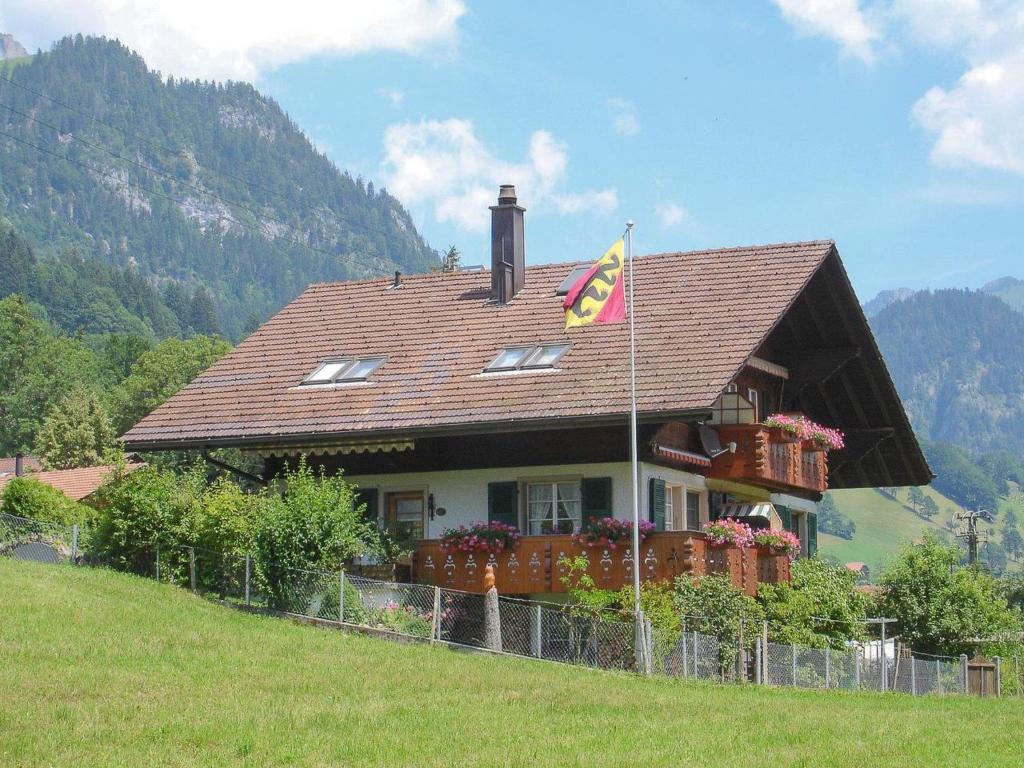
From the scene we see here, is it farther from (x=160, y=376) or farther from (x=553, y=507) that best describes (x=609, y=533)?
(x=160, y=376)

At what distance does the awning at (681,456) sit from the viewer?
30111mm

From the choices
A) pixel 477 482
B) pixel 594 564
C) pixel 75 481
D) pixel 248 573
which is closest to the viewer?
pixel 248 573

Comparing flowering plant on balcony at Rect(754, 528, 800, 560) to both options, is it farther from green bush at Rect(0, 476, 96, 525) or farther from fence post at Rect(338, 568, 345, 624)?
green bush at Rect(0, 476, 96, 525)

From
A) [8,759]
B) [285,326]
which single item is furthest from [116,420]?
[8,759]

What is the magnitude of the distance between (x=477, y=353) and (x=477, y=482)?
9.77 ft

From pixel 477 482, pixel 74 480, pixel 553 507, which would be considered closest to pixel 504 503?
pixel 477 482

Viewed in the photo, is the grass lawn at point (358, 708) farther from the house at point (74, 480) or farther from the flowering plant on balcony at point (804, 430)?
the house at point (74, 480)

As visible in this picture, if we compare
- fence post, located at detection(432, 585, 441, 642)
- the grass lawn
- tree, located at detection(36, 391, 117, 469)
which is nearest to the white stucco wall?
fence post, located at detection(432, 585, 441, 642)

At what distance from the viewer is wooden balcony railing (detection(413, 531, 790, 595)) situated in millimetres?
28688

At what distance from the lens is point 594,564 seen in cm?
2912

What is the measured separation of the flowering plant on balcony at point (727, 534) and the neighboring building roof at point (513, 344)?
8.16ft

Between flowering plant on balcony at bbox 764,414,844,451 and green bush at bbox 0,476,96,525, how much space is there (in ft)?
53.8

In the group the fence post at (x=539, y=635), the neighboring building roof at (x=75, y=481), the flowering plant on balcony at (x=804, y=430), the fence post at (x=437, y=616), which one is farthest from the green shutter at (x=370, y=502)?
the neighboring building roof at (x=75, y=481)

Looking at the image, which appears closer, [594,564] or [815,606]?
[594,564]
